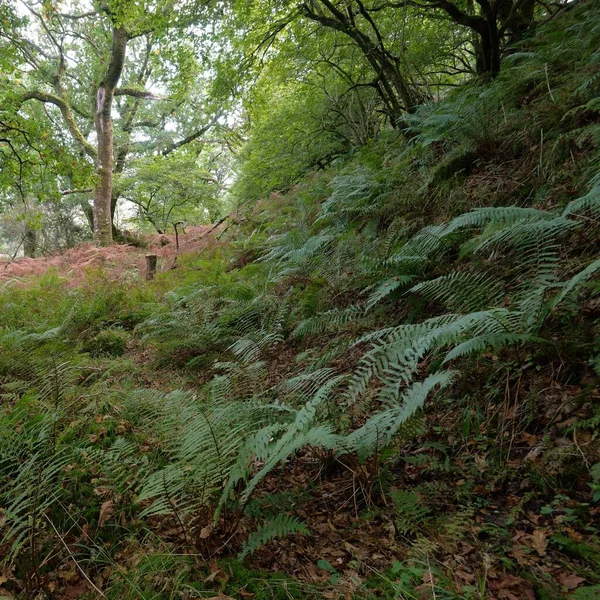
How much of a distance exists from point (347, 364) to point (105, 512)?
6.05 ft

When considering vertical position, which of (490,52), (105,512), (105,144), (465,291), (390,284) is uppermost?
(105,144)

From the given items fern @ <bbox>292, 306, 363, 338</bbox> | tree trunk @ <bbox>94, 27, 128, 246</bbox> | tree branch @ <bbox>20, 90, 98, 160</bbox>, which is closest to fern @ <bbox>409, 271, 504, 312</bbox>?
fern @ <bbox>292, 306, 363, 338</bbox>

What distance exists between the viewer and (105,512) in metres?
1.74

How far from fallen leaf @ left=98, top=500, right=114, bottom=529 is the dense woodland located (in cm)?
1

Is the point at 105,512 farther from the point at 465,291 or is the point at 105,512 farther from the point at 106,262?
the point at 106,262

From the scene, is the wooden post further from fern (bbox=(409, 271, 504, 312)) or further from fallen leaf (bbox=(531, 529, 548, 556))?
fallen leaf (bbox=(531, 529, 548, 556))

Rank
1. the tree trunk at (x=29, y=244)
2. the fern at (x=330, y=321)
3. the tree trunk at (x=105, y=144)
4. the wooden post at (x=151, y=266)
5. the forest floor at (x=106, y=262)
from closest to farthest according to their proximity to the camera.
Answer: the fern at (x=330, y=321) < the wooden post at (x=151, y=266) < the forest floor at (x=106, y=262) < the tree trunk at (x=105, y=144) < the tree trunk at (x=29, y=244)

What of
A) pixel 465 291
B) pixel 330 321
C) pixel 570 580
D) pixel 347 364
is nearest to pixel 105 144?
pixel 330 321

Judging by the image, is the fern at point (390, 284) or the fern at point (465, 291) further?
the fern at point (390, 284)

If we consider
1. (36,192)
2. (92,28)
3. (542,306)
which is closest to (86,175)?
(36,192)

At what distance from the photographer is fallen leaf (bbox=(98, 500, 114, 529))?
5.63 ft

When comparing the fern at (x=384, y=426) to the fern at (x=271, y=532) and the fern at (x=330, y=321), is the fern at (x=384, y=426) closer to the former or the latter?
the fern at (x=271, y=532)

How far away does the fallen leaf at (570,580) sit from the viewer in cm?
125

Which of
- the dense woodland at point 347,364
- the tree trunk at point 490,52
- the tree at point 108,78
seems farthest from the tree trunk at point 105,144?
the tree trunk at point 490,52
